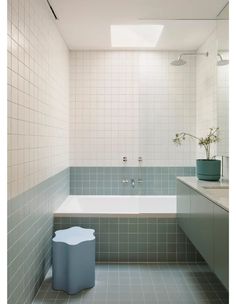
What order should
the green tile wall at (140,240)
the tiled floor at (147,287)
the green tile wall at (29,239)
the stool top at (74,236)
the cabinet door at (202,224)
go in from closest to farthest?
the green tile wall at (29,239) < the cabinet door at (202,224) < the tiled floor at (147,287) < the stool top at (74,236) < the green tile wall at (140,240)

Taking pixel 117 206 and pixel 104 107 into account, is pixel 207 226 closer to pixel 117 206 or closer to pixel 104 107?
pixel 117 206

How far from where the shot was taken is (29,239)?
6.38 ft

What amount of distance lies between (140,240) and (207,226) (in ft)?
3.37

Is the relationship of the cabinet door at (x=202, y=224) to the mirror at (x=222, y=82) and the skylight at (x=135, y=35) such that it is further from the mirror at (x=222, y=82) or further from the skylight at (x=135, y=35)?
the skylight at (x=135, y=35)

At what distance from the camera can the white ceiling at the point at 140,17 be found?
7.97ft

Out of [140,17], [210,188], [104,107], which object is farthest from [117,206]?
[140,17]

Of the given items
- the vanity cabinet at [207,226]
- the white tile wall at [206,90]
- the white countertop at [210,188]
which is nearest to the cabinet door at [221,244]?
the vanity cabinet at [207,226]

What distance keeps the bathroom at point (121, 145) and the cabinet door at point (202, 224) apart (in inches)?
0.6

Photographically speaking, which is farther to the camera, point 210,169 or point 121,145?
point 121,145

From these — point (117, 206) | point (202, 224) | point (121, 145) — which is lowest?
point (117, 206)

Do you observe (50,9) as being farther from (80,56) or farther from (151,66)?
(151,66)

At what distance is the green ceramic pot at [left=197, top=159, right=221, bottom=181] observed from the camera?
247 centimetres

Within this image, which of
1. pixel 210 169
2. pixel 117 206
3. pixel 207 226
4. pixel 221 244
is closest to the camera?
pixel 221 244
